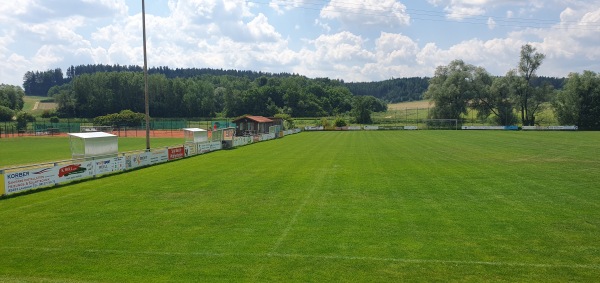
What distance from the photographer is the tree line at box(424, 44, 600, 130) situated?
9088 centimetres

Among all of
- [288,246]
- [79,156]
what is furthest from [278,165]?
[288,246]

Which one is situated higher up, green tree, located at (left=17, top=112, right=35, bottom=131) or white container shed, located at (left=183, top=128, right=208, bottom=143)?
green tree, located at (left=17, top=112, right=35, bottom=131)

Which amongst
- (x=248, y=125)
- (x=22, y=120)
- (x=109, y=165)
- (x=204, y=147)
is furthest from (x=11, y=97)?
(x=109, y=165)

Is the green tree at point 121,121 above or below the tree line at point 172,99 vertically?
below

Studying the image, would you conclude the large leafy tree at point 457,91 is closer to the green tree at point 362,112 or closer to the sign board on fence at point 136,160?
the green tree at point 362,112

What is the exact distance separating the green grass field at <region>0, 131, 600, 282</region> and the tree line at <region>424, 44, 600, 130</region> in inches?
3254

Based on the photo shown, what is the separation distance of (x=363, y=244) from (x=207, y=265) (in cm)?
382

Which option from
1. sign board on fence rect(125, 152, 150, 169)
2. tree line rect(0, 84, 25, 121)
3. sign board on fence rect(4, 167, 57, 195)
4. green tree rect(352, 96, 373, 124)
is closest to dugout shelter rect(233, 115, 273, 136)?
sign board on fence rect(125, 152, 150, 169)

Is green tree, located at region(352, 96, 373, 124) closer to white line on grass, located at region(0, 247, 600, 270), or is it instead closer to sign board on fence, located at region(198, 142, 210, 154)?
sign board on fence, located at region(198, 142, 210, 154)

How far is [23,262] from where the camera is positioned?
9.70 meters

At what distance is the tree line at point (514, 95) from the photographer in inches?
3578

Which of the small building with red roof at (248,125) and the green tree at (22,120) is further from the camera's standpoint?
the green tree at (22,120)

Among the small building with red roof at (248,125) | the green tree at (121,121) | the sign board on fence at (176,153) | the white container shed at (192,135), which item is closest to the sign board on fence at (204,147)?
the white container shed at (192,135)

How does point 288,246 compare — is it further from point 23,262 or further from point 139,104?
point 139,104
